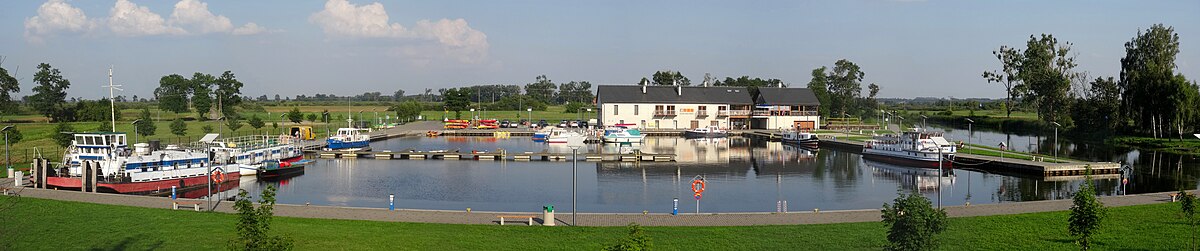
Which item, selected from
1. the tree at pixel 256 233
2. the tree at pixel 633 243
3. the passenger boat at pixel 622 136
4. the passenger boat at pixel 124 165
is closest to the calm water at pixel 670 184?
the passenger boat at pixel 124 165

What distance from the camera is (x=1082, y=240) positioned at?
683 inches

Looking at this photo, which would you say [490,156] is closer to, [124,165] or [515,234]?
[124,165]

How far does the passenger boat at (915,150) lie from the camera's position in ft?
154

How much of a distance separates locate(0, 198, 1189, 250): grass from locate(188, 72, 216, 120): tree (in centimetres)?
6941

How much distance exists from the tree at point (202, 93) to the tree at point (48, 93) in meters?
11.5

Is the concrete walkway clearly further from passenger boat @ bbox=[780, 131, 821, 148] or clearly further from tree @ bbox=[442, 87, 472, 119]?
tree @ bbox=[442, 87, 472, 119]

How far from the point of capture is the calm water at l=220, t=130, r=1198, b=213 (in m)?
30.7

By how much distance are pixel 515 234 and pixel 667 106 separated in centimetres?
6998

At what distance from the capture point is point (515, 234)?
19297 mm

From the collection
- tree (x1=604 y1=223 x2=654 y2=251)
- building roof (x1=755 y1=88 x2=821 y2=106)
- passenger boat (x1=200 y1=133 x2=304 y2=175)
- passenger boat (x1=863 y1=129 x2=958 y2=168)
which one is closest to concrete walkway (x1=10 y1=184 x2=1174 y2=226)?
tree (x1=604 y1=223 x2=654 y2=251)

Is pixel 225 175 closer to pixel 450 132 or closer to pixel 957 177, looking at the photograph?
pixel 957 177

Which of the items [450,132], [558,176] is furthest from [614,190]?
[450,132]

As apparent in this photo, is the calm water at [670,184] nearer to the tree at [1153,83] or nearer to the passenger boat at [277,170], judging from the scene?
the passenger boat at [277,170]

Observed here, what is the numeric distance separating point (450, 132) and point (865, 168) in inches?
1893
